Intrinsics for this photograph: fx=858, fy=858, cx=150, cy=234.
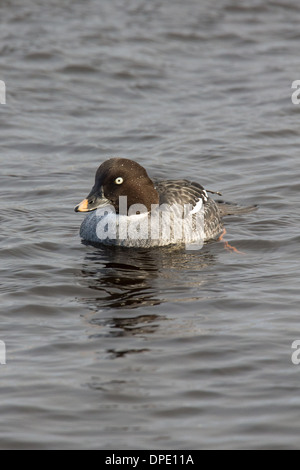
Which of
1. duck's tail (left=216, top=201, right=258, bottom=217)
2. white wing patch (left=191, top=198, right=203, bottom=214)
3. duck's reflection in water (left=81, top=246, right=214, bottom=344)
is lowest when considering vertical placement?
duck's reflection in water (left=81, top=246, right=214, bottom=344)

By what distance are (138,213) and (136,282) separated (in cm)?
173

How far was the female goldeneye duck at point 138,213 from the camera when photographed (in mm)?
10367

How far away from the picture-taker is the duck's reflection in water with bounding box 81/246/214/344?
802 cm

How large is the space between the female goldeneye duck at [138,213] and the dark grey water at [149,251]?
0.25 meters

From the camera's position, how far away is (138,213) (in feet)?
35.3

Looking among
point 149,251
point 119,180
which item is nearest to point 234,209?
point 149,251

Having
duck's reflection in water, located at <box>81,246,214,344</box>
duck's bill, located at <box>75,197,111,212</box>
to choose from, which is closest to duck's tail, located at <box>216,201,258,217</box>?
duck's reflection in water, located at <box>81,246,214,344</box>

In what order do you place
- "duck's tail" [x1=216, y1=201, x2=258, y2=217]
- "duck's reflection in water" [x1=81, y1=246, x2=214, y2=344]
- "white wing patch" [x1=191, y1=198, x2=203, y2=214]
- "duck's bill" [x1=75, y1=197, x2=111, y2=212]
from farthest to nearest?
"duck's tail" [x1=216, y1=201, x2=258, y2=217] < "white wing patch" [x1=191, y1=198, x2=203, y2=214] < "duck's bill" [x1=75, y1=197, x2=111, y2=212] < "duck's reflection in water" [x1=81, y1=246, x2=214, y2=344]

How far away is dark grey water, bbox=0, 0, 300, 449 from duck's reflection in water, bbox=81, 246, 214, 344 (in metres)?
0.03

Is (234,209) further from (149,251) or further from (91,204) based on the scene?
(91,204)

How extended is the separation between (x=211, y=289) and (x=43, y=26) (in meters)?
13.0

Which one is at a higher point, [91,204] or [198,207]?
[198,207]

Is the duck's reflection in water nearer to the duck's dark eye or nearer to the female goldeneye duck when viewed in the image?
the female goldeneye duck

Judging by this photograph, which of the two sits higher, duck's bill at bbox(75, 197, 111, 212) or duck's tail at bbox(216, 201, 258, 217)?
duck's tail at bbox(216, 201, 258, 217)
